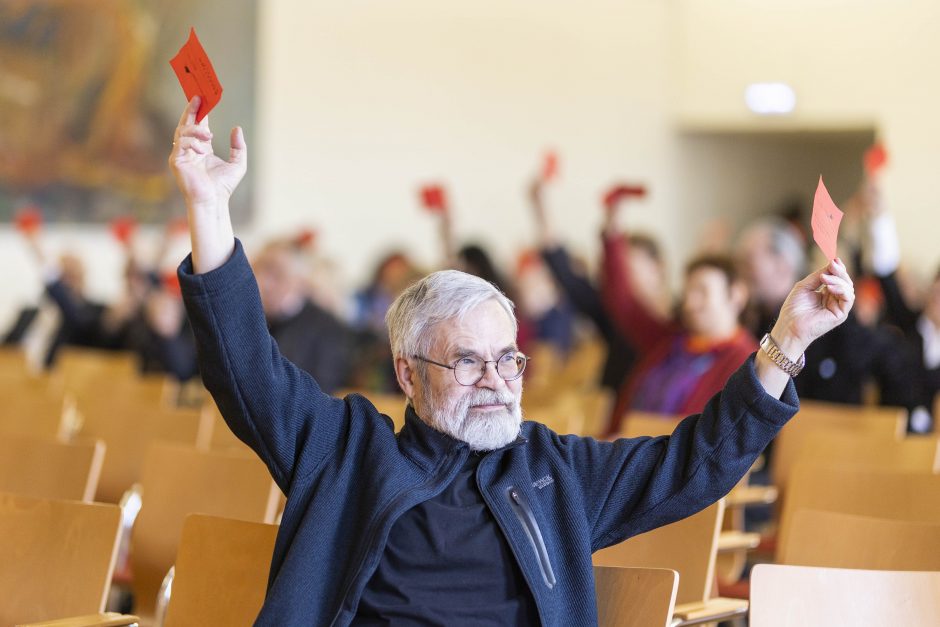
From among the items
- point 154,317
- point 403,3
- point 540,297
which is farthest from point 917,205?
point 154,317

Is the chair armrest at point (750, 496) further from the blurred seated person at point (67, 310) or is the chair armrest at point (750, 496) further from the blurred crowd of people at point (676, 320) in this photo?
the blurred seated person at point (67, 310)

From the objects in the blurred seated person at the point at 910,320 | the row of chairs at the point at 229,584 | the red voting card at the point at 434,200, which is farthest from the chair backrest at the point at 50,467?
the blurred seated person at the point at 910,320

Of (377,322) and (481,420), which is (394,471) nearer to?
(481,420)

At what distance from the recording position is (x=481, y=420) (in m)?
2.60

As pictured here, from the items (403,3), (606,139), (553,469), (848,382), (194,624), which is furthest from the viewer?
(606,139)

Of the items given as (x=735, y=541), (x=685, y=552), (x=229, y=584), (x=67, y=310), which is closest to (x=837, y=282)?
(x=685, y=552)

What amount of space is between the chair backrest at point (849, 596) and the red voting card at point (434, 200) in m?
4.00

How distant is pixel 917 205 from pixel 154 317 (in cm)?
711

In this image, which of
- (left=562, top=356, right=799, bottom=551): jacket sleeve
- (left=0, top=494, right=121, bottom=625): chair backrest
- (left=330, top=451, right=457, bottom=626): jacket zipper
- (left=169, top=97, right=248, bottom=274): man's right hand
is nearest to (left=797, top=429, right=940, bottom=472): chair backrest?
(left=562, top=356, right=799, bottom=551): jacket sleeve

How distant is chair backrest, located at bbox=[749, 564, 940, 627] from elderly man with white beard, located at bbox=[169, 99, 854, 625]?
21cm

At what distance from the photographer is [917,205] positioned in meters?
11.8

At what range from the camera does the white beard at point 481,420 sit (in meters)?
2.59

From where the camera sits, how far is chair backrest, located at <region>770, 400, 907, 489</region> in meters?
4.89

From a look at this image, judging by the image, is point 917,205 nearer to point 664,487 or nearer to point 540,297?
point 540,297
